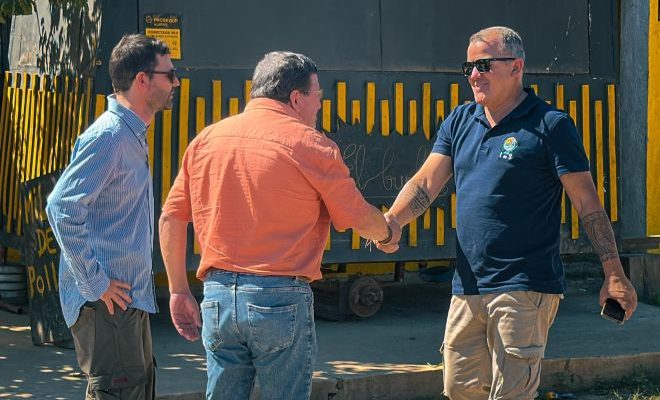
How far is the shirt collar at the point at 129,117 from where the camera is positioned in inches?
181

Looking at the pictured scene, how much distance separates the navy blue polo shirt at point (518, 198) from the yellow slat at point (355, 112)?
397 cm

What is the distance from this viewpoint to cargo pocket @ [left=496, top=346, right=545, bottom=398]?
5.03 m

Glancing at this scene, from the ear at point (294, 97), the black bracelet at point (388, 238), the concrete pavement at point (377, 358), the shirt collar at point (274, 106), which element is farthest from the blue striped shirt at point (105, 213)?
the concrete pavement at point (377, 358)

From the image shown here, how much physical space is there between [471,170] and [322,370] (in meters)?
2.63

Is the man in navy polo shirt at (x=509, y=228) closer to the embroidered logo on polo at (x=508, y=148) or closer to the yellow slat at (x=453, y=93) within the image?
the embroidered logo on polo at (x=508, y=148)

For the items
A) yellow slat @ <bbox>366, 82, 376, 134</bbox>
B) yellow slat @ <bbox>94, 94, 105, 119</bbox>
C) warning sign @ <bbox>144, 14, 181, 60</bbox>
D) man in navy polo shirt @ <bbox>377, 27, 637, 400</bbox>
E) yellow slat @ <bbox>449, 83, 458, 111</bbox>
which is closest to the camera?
man in navy polo shirt @ <bbox>377, 27, 637, 400</bbox>

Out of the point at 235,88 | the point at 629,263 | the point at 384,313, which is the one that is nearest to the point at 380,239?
the point at 235,88

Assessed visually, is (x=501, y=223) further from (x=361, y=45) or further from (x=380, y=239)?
(x=361, y=45)

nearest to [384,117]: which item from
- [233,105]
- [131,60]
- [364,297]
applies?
[233,105]

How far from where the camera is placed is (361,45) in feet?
30.1

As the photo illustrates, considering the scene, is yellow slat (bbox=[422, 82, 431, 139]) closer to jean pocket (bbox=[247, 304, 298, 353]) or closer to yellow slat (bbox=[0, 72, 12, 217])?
yellow slat (bbox=[0, 72, 12, 217])

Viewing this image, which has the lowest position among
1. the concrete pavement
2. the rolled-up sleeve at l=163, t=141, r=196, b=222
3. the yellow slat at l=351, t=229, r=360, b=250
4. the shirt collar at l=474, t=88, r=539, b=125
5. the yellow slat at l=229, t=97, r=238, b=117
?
the concrete pavement

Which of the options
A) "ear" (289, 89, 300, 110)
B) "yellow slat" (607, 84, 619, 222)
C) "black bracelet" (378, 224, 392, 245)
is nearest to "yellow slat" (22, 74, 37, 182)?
"yellow slat" (607, 84, 619, 222)

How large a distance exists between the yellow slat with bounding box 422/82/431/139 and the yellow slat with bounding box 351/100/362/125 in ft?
1.81
